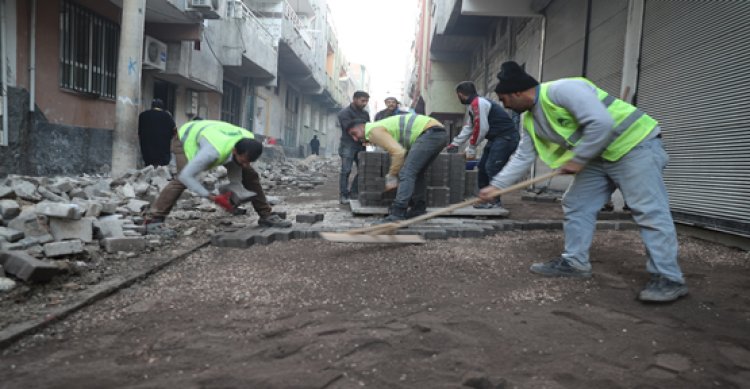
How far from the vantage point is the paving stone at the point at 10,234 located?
3215mm

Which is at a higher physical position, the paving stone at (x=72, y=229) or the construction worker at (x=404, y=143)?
the construction worker at (x=404, y=143)

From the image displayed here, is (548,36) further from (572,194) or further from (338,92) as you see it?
(338,92)

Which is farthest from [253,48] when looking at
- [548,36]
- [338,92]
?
[338,92]

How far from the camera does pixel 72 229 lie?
3584 mm

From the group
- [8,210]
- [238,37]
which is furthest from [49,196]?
[238,37]

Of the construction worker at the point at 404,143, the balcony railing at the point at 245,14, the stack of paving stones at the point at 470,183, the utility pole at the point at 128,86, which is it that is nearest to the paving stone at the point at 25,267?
the construction worker at the point at 404,143

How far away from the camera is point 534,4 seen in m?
9.48

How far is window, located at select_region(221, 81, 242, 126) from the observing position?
15930 mm

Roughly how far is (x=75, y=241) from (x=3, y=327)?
3.96 feet

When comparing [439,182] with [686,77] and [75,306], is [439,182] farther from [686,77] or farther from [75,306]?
[75,306]

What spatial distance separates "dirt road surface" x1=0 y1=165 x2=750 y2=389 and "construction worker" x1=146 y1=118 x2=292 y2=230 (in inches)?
28.9

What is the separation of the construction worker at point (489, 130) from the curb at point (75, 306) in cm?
332

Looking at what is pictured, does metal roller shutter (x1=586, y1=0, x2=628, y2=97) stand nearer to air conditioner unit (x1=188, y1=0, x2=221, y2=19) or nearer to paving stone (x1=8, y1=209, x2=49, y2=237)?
paving stone (x1=8, y1=209, x2=49, y2=237)

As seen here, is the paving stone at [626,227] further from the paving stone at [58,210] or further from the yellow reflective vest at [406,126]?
the paving stone at [58,210]
